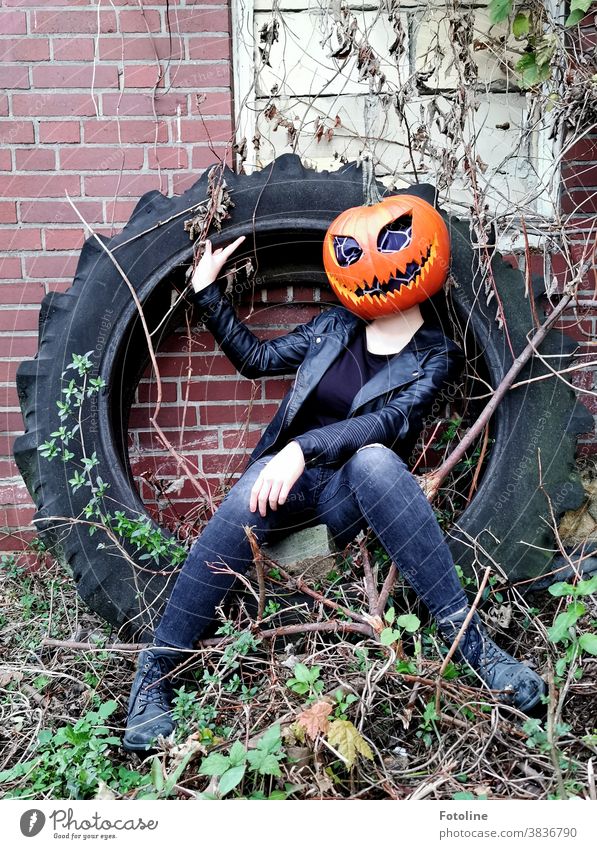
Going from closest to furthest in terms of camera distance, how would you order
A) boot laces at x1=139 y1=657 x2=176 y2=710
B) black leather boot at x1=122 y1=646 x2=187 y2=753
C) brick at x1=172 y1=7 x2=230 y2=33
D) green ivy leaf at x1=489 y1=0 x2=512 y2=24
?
1. black leather boot at x1=122 y1=646 x2=187 y2=753
2. boot laces at x1=139 y1=657 x2=176 y2=710
3. green ivy leaf at x1=489 y1=0 x2=512 y2=24
4. brick at x1=172 y1=7 x2=230 y2=33

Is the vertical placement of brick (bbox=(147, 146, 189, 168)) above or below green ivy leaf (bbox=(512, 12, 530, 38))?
below

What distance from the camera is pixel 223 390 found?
2.91 meters

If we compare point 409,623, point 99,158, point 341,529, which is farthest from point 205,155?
point 409,623

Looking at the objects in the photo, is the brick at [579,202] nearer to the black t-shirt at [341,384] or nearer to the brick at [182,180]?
the black t-shirt at [341,384]

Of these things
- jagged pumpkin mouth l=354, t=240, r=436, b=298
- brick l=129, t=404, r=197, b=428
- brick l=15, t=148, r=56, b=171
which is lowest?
brick l=129, t=404, r=197, b=428

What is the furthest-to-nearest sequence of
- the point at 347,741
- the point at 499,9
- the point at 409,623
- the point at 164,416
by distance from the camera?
the point at 164,416 < the point at 499,9 < the point at 409,623 < the point at 347,741

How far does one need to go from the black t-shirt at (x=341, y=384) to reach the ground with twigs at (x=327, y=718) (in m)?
0.44

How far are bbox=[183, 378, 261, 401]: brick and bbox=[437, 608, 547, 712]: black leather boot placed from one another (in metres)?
1.24

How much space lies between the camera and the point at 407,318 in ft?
7.68

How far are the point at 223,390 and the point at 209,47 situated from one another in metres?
1.27

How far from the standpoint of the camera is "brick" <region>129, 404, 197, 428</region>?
9.50 ft

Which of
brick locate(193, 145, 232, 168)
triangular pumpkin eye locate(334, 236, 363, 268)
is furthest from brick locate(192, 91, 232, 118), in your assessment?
triangular pumpkin eye locate(334, 236, 363, 268)
